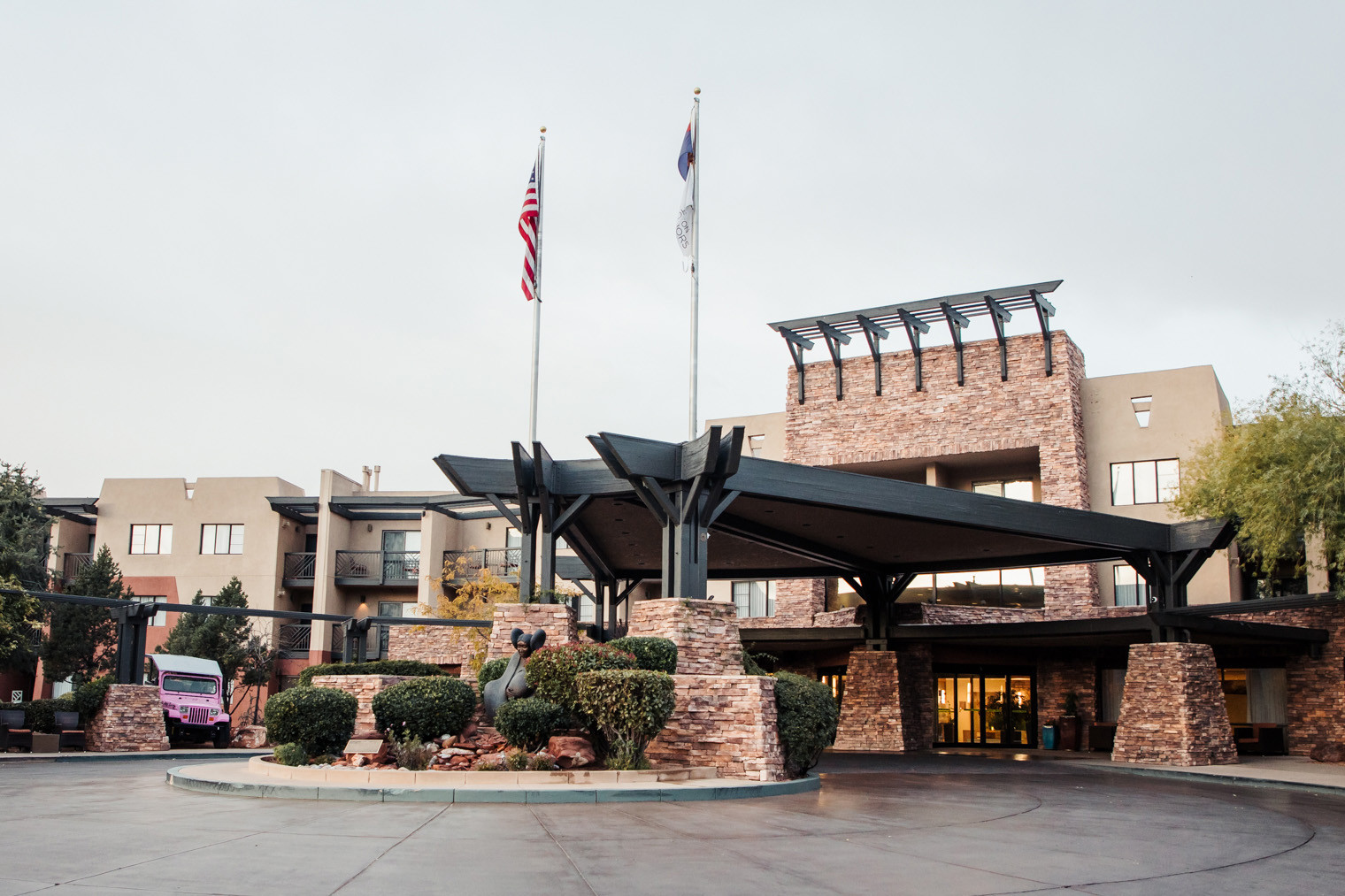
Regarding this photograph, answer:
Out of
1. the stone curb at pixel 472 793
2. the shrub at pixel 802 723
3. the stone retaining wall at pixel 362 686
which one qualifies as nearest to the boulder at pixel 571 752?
the stone curb at pixel 472 793

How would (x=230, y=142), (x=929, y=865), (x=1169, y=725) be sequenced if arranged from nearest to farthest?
(x=929, y=865) → (x=230, y=142) → (x=1169, y=725)

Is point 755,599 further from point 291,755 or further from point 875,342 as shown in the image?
point 291,755

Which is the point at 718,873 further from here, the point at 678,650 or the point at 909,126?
the point at 909,126

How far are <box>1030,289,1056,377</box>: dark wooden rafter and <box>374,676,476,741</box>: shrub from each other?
21361mm

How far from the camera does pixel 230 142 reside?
1836 cm

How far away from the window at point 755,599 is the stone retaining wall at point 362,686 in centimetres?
1834

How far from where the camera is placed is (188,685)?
89.0ft

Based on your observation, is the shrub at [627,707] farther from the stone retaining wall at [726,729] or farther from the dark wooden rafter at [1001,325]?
the dark wooden rafter at [1001,325]

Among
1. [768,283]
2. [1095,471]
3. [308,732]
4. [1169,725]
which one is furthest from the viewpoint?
[768,283]

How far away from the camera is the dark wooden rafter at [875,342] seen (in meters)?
33.0

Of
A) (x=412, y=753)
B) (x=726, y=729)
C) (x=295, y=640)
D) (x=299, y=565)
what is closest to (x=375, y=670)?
(x=412, y=753)

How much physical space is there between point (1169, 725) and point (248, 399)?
26.2 metres

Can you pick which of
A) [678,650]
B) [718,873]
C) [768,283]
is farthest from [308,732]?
[768,283]

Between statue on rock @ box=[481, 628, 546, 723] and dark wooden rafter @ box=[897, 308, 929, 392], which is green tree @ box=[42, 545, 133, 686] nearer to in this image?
statue on rock @ box=[481, 628, 546, 723]
